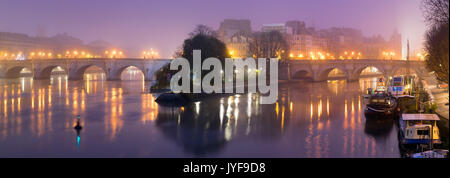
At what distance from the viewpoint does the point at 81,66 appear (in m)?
86.8

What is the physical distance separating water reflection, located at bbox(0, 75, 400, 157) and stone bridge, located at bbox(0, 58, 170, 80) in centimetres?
3902

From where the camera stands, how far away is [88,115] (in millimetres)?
35562

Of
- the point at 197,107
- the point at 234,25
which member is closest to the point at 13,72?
the point at 197,107

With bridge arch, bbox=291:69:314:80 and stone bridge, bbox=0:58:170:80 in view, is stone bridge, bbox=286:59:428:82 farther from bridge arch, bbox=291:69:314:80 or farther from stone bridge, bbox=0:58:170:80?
stone bridge, bbox=0:58:170:80

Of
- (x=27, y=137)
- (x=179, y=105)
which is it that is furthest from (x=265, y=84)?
(x=27, y=137)

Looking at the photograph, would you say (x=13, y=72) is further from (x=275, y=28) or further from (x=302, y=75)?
(x=275, y=28)

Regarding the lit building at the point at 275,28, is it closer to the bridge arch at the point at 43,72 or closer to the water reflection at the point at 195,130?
the bridge arch at the point at 43,72

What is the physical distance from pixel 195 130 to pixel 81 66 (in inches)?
2525

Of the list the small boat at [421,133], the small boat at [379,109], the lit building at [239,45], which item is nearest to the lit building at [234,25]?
the lit building at [239,45]

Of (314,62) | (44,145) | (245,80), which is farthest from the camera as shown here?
(314,62)

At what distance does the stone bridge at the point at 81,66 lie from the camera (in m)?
83.9
